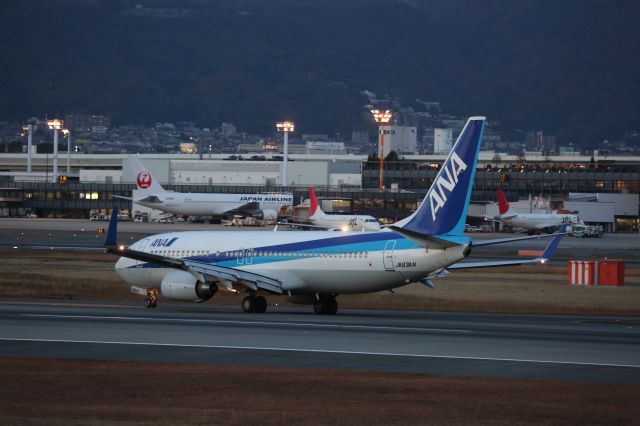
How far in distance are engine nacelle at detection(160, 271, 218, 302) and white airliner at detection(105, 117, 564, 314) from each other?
0.04m

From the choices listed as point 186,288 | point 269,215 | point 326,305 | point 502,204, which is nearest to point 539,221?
point 502,204

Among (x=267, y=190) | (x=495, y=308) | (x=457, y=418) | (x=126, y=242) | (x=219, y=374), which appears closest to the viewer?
(x=457, y=418)

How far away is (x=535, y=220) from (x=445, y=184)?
314 ft

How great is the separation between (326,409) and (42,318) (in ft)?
61.5

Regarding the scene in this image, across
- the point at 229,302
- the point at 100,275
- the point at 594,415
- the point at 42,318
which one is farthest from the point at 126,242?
the point at 594,415

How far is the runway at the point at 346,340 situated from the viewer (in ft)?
97.5

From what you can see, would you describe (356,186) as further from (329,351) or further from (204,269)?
(329,351)

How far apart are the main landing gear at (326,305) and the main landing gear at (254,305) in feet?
6.59

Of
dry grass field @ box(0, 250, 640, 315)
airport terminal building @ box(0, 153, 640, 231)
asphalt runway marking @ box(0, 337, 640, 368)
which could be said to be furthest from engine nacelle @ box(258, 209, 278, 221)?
asphalt runway marking @ box(0, 337, 640, 368)

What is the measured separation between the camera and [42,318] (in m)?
39.9

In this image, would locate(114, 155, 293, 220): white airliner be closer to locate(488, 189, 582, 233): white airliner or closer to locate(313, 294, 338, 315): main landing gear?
locate(488, 189, 582, 233): white airliner

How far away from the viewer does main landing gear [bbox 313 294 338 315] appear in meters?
45.4

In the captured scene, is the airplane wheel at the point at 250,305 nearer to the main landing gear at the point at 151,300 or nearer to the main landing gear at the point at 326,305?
the main landing gear at the point at 326,305

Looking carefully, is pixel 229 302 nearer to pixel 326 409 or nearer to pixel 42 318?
pixel 42 318
